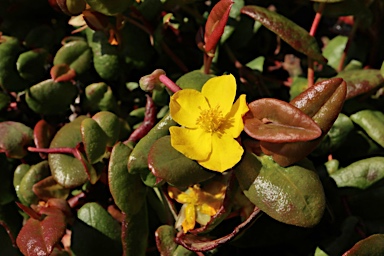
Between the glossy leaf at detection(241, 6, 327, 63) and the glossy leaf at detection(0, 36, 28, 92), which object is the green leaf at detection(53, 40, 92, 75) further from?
the glossy leaf at detection(241, 6, 327, 63)

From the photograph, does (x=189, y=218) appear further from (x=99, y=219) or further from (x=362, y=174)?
(x=362, y=174)

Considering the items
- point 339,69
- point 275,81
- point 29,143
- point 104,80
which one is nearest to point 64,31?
point 104,80

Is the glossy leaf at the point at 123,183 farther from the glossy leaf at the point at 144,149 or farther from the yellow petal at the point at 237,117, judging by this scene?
the yellow petal at the point at 237,117

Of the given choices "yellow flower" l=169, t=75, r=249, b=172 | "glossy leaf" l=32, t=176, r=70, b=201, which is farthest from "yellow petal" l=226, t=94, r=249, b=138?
"glossy leaf" l=32, t=176, r=70, b=201

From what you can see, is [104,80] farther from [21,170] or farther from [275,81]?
[275,81]

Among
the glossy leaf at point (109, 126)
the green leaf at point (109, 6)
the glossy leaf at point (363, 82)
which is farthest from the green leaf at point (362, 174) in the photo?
the green leaf at point (109, 6)

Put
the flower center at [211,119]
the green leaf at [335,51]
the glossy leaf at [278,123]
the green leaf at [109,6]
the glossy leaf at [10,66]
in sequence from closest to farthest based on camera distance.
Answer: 1. the glossy leaf at [278,123]
2. the flower center at [211,119]
3. the green leaf at [109,6]
4. the glossy leaf at [10,66]
5. the green leaf at [335,51]
